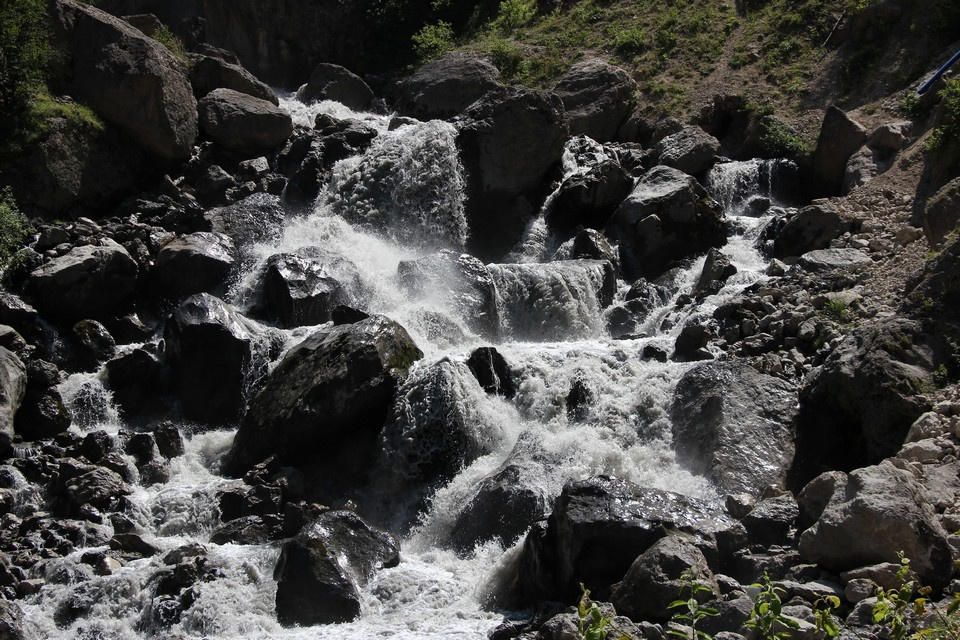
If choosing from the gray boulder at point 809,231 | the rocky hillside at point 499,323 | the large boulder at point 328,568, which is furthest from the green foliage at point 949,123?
the large boulder at point 328,568

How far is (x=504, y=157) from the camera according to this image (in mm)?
20922

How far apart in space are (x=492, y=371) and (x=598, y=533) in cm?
515

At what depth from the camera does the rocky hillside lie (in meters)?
9.72

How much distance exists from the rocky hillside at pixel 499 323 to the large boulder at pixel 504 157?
69 mm

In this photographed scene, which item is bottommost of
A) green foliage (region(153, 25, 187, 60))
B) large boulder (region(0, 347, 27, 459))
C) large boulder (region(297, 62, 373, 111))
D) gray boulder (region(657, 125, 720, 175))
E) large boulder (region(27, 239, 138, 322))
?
large boulder (region(0, 347, 27, 459))

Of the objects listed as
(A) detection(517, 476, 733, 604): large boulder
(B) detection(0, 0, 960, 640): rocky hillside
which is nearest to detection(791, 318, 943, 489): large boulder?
(B) detection(0, 0, 960, 640): rocky hillside

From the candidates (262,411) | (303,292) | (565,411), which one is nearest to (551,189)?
(303,292)

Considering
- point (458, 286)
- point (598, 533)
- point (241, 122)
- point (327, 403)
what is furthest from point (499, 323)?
point (241, 122)

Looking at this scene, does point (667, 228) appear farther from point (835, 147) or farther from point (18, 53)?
point (18, 53)

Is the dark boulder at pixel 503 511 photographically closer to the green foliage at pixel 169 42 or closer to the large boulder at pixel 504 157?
the large boulder at pixel 504 157

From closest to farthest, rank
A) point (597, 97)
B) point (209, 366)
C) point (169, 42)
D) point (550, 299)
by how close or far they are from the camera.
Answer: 1. point (209, 366)
2. point (550, 299)
3. point (169, 42)
4. point (597, 97)

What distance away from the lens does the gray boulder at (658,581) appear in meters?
8.45

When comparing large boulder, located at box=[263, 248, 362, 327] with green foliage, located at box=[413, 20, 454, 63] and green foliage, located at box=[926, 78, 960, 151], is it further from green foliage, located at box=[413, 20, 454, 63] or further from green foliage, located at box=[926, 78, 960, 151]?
green foliage, located at box=[413, 20, 454, 63]

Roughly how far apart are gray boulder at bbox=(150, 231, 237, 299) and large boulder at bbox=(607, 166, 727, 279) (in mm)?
7841
